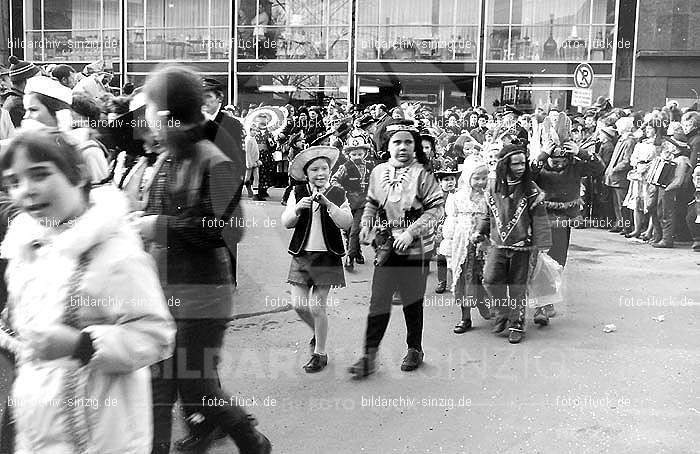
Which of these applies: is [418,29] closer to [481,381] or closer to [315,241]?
[315,241]

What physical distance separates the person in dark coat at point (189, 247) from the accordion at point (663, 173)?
9452 millimetres

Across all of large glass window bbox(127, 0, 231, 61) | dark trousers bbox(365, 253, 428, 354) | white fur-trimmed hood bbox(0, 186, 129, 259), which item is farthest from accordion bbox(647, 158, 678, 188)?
large glass window bbox(127, 0, 231, 61)

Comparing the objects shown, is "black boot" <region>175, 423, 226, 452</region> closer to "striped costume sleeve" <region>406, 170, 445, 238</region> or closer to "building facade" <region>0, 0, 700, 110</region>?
"striped costume sleeve" <region>406, 170, 445, 238</region>

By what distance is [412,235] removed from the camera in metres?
5.74

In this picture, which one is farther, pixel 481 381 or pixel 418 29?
pixel 418 29

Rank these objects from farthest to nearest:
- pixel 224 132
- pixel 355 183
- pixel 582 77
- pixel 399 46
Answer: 1. pixel 399 46
2. pixel 582 77
3. pixel 355 183
4. pixel 224 132

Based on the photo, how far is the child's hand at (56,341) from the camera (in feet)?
7.84

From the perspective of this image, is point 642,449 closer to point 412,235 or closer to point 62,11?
point 412,235

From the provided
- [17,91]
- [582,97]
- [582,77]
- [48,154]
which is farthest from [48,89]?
[582,97]

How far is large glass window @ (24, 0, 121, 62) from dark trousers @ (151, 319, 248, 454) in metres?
27.1

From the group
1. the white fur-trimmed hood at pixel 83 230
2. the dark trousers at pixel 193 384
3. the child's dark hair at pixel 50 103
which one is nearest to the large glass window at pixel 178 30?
the child's dark hair at pixel 50 103

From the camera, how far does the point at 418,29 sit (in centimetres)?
2770

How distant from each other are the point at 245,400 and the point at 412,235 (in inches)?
62.2

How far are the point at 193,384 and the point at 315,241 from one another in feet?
7.20
